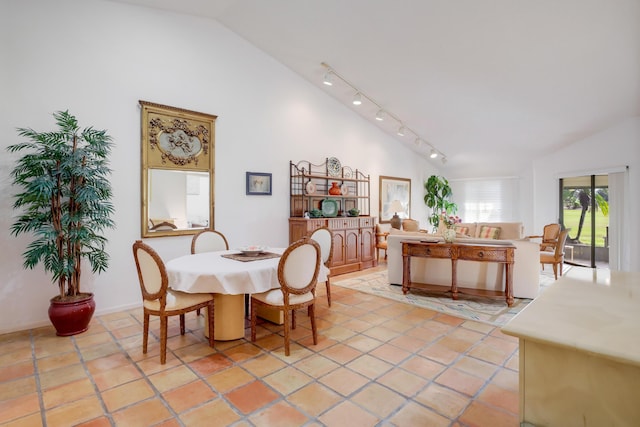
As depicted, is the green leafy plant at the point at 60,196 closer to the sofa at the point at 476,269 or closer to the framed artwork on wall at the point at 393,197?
the sofa at the point at 476,269

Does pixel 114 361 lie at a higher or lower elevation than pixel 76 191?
lower

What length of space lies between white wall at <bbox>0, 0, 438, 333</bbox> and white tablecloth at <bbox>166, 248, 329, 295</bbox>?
5.05ft

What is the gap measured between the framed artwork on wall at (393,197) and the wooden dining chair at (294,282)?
449 centimetres

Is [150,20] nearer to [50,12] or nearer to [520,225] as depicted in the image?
[50,12]

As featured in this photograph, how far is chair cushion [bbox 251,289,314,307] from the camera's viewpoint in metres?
2.74

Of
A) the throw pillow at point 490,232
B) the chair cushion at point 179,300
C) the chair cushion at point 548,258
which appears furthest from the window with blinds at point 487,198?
the chair cushion at point 179,300

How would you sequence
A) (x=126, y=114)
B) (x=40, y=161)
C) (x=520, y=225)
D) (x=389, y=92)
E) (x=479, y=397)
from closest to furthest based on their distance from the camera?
(x=479, y=397) → (x=40, y=161) → (x=126, y=114) → (x=389, y=92) → (x=520, y=225)

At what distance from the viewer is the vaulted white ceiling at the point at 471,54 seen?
330 cm

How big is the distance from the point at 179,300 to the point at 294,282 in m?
0.94

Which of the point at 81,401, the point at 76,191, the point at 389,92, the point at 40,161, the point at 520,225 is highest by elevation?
the point at 389,92

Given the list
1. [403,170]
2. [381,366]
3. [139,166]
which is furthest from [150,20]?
[403,170]

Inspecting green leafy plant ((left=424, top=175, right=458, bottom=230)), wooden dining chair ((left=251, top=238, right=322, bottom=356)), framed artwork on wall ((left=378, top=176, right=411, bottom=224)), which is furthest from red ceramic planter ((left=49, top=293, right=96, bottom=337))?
green leafy plant ((left=424, top=175, right=458, bottom=230))

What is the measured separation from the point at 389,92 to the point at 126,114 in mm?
3859

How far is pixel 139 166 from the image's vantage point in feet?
12.8
